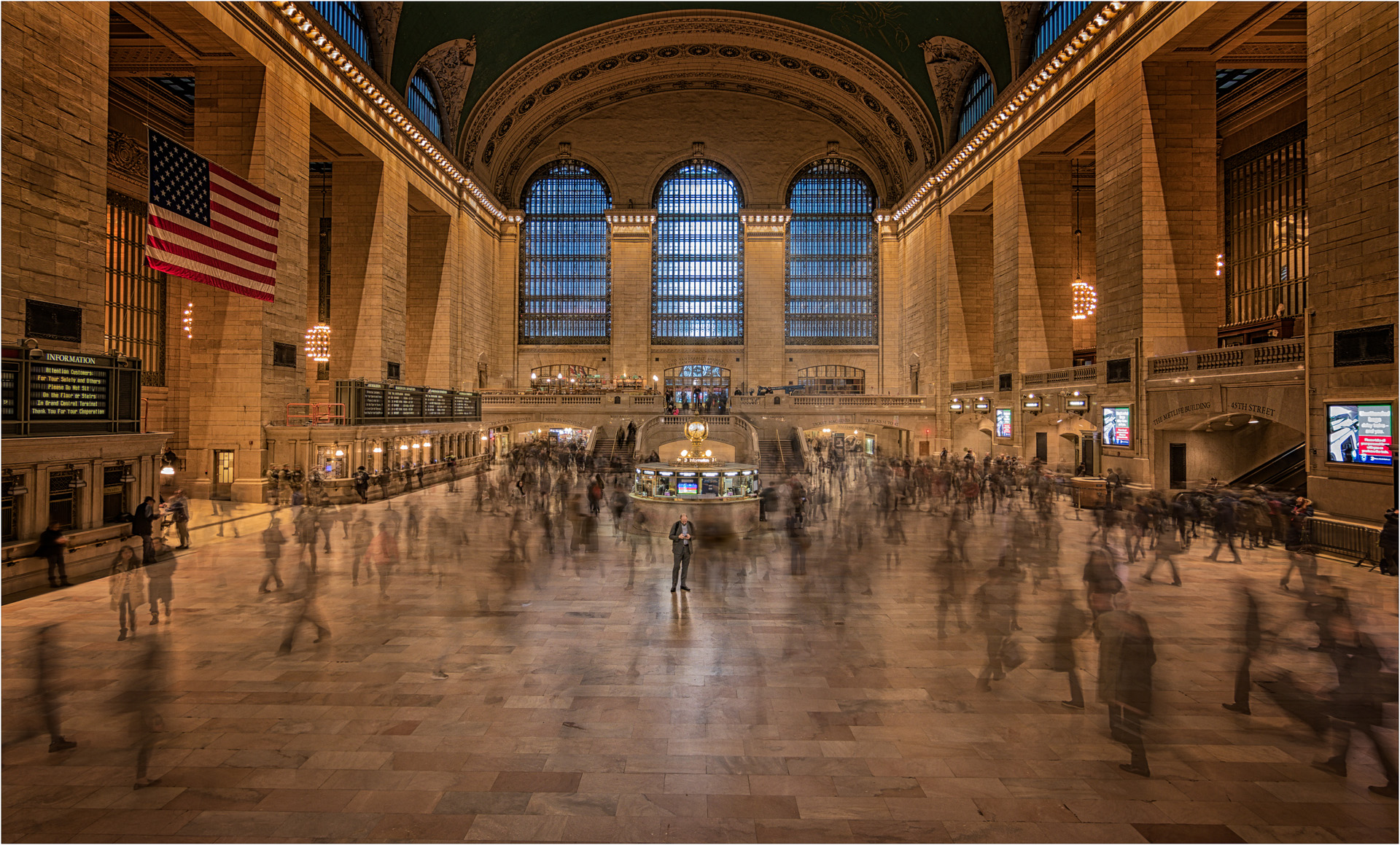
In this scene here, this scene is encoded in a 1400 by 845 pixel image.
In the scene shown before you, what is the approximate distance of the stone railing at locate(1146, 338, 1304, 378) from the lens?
1450 cm

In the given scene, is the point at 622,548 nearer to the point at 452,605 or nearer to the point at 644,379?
the point at 452,605

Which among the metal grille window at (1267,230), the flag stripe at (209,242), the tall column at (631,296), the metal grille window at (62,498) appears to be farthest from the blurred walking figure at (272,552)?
the tall column at (631,296)

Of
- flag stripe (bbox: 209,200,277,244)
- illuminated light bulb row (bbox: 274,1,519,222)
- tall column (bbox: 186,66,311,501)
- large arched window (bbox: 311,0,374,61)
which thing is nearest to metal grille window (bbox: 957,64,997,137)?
illuminated light bulb row (bbox: 274,1,519,222)

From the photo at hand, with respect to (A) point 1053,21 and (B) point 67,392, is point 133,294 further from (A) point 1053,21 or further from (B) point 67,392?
(A) point 1053,21

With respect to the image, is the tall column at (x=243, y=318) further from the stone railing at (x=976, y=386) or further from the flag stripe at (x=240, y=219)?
the stone railing at (x=976, y=386)

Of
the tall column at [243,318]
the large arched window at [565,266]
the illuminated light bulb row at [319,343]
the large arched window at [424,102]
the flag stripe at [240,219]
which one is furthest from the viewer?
the large arched window at [565,266]

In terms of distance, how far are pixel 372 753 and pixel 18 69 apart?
14.4 meters

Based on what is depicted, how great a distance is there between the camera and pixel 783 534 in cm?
1409

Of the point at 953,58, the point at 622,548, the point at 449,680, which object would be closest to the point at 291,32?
the point at 622,548

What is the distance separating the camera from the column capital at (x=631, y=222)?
4528 cm

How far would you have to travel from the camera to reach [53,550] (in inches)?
366

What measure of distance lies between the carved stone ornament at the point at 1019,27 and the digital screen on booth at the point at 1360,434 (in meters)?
20.5

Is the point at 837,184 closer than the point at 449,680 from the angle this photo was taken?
No

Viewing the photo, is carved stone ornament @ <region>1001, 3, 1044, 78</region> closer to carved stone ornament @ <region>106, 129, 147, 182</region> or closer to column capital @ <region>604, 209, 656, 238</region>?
column capital @ <region>604, 209, 656, 238</region>
